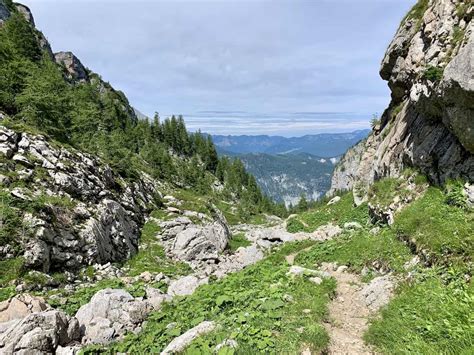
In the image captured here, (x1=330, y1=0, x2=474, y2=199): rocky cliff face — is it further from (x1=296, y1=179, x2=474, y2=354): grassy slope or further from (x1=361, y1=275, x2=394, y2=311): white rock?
(x1=361, y1=275, x2=394, y2=311): white rock

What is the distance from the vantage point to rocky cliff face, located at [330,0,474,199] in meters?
12.1

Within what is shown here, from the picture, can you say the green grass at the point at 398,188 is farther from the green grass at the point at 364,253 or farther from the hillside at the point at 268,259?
the green grass at the point at 364,253

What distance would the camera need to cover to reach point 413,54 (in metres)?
19.2

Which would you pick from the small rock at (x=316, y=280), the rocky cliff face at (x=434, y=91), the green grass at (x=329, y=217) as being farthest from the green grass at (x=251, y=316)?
the green grass at (x=329, y=217)

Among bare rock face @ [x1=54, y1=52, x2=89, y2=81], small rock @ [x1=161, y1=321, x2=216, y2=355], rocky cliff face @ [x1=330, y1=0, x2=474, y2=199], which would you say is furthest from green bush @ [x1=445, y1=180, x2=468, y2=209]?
bare rock face @ [x1=54, y1=52, x2=89, y2=81]

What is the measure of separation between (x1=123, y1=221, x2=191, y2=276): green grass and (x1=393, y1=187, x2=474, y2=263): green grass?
49.3ft

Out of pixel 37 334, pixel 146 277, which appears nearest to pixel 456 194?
pixel 37 334

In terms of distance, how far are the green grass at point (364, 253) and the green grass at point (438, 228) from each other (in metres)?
0.58

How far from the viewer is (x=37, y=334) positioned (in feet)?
27.9

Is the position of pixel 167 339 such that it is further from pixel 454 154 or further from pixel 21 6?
pixel 21 6

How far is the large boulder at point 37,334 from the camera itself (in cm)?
824

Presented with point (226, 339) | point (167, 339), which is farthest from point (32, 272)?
point (226, 339)

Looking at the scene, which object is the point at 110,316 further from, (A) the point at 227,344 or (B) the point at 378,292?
(B) the point at 378,292

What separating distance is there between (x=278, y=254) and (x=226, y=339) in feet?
45.4
